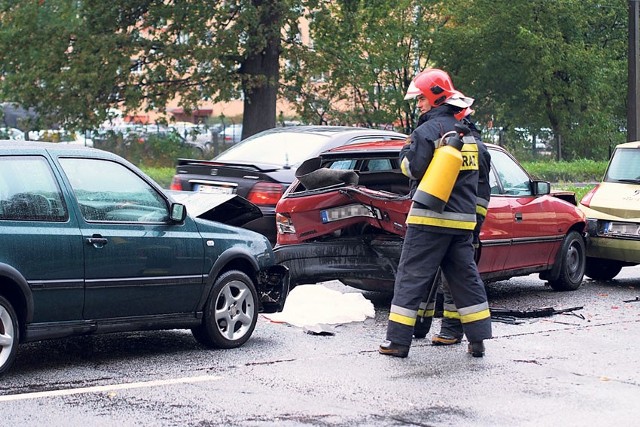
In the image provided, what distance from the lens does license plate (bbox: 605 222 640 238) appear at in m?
12.2

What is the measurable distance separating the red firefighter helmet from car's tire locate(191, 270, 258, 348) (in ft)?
5.96

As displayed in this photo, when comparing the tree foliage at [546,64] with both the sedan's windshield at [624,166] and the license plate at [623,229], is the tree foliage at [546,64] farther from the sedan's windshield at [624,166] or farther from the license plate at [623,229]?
the license plate at [623,229]

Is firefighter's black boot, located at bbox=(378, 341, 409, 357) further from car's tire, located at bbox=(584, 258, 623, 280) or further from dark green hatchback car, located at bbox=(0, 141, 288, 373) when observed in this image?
car's tire, located at bbox=(584, 258, 623, 280)

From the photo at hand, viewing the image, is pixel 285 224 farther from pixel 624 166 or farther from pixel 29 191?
pixel 624 166

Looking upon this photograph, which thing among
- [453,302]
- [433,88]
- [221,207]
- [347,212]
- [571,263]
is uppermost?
[433,88]

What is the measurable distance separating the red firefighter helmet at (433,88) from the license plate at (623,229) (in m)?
4.78

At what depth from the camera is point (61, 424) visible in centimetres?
588

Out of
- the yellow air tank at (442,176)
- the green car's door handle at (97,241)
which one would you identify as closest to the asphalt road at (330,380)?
the green car's door handle at (97,241)

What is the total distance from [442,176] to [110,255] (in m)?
2.27

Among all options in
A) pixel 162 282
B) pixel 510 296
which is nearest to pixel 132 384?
pixel 162 282

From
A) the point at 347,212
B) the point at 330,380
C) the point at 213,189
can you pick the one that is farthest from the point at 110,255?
the point at 213,189

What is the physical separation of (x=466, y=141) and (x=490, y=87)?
34196mm

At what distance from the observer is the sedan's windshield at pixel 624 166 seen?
1297 cm

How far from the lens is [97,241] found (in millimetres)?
7309
